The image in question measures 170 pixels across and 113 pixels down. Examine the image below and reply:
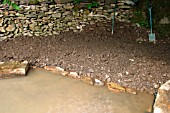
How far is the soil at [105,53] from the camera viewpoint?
5.27 metres

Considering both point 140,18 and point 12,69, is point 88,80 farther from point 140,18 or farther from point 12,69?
point 140,18

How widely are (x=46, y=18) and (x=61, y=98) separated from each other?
294 centimetres

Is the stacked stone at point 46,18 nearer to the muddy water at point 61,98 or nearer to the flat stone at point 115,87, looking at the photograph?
the muddy water at point 61,98

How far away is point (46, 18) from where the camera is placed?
693 centimetres

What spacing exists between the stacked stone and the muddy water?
6.30 ft

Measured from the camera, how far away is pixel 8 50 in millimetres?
6168

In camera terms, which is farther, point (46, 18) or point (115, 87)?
point (46, 18)

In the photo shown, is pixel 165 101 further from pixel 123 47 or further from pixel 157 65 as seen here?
pixel 123 47

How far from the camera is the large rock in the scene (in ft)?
12.9

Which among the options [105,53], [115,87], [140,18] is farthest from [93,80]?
[140,18]

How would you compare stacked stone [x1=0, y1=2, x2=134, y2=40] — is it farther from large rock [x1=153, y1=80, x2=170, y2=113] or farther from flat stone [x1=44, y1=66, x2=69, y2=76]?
large rock [x1=153, y1=80, x2=170, y2=113]

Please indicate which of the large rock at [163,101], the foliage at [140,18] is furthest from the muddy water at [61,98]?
the foliage at [140,18]

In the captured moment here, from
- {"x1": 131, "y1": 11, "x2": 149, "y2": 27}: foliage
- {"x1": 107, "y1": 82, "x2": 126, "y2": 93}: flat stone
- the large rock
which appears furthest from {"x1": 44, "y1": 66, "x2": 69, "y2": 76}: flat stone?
{"x1": 131, "y1": 11, "x2": 149, "y2": 27}: foliage

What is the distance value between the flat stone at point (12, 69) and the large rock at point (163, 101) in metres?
2.68
